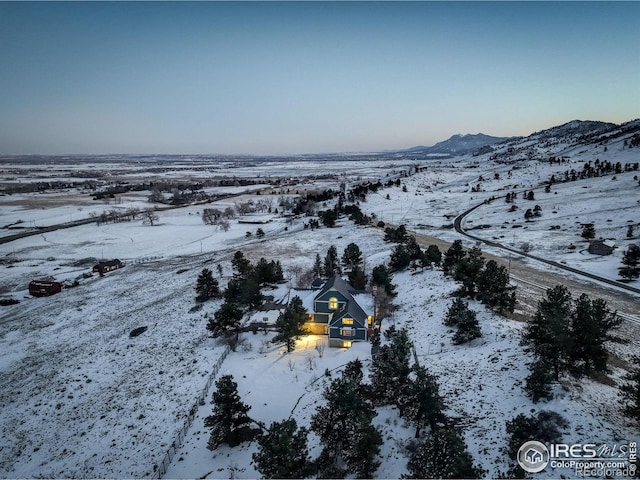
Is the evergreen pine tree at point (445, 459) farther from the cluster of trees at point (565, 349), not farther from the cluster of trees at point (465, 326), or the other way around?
the cluster of trees at point (465, 326)

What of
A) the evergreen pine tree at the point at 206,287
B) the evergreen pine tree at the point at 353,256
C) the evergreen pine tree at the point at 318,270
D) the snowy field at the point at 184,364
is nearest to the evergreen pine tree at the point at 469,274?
the snowy field at the point at 184,364

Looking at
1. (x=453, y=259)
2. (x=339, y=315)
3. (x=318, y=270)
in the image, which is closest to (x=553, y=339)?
(x=339, y=315)

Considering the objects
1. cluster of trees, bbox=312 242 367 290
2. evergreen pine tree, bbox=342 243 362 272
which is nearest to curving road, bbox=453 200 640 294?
cluster of trees, bbox=312 242 367 290

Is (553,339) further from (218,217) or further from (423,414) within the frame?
(218,217)

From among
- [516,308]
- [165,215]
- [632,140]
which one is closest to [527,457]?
[516,308]

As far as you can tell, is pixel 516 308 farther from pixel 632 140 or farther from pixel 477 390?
pixel 632 140

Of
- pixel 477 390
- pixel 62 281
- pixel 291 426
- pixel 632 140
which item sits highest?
pixel 632 140
